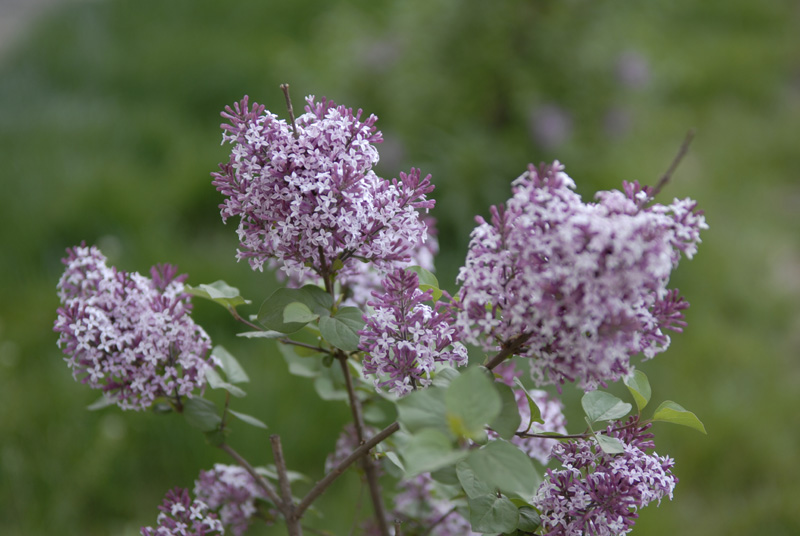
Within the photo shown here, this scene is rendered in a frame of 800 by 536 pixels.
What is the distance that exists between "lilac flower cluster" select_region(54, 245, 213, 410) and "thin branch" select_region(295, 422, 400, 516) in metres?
0.17

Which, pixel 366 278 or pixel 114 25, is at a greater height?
pixel 114 25

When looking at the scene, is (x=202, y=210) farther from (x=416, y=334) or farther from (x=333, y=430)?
(x=416, y=334)

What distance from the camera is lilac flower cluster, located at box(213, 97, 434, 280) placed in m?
0.75

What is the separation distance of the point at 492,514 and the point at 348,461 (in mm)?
148

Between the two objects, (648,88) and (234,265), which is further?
(648,88)

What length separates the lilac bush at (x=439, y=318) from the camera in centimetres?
62

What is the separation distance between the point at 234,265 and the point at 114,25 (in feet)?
7.47

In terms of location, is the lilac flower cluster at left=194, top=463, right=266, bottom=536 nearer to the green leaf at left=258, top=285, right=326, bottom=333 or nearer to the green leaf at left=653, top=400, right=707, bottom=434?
the green leaf at left=258, top=285, right=326, bottom=333

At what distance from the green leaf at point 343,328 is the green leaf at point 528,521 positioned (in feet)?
0.81

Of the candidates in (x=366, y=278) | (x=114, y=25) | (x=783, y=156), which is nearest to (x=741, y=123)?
(x=783, y=156)

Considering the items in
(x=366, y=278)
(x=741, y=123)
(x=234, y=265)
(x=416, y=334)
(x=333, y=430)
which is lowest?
(x=416, y=334)

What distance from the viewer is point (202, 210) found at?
287 centimetres

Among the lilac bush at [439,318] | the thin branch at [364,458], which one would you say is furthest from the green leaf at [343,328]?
the thin branch at [364,458]

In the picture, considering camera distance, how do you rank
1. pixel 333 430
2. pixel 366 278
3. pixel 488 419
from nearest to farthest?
1. pixel 488 419
2. pixel 366 278
3. pixel 333 430
